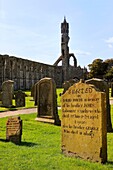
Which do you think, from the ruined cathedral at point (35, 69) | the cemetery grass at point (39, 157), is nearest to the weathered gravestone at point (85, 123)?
the cemetery grass at point (39, 157)

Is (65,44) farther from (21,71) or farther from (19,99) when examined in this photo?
(19,99)

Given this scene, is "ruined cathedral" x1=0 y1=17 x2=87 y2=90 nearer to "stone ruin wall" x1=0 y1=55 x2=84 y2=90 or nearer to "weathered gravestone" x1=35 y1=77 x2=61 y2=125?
"stone ruin wall" x1=0 y1=55 x2=84 y2=90

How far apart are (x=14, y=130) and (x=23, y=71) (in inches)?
1921

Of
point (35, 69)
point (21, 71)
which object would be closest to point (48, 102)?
point (21, 71)

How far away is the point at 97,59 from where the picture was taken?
87562mm

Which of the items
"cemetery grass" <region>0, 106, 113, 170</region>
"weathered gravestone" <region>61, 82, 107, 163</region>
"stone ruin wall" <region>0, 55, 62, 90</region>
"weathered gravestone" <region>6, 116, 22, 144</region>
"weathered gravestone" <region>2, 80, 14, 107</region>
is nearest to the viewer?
"cemetery grass" <region>0, 106, 113, 170</region>

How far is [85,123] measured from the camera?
638 cm

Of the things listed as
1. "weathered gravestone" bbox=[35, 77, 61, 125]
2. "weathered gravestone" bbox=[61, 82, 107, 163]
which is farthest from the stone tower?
"weathered gravestone" bbox=[61, 82, 107, 163]

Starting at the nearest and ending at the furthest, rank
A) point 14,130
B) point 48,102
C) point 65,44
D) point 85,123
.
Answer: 1. point 85,123
2. point 14,130
3. point 48,102
4. point 65,44

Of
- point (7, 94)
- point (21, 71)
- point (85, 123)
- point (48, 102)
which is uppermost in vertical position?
point (21, 71)

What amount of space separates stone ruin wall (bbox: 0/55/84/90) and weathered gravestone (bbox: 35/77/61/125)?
34232 millimetres

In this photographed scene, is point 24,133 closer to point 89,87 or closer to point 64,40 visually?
point 89,87

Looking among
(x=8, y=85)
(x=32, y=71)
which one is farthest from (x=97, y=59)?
(x=8, y=85)

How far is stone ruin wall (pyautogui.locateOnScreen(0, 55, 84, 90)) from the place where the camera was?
48.0 m
